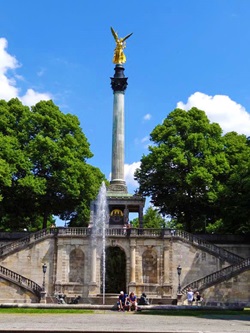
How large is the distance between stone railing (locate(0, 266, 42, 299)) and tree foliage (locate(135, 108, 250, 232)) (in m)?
16.4

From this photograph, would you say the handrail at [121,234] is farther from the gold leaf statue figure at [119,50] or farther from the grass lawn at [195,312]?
the gold leaf statue figure at [119,50]

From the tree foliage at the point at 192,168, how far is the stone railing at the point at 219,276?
8.44m

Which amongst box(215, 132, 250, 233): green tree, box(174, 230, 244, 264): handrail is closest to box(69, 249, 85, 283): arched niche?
box(174, 230, 244, 264): handrail

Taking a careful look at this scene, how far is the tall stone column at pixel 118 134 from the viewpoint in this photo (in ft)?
153

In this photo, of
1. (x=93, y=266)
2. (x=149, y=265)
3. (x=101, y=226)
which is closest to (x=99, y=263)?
(x=93, y=266)

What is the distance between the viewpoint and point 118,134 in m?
47.8

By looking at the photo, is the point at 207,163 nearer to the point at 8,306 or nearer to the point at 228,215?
the point at 228,215

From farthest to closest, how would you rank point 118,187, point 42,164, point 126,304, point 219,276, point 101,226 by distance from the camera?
1. point 42,164
2. point 118,187
3. point 101,226
4. point 219,276
5. point 126,304

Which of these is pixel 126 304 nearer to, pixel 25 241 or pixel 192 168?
pixel 25 241

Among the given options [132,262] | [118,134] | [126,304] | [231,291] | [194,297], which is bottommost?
[126,304]

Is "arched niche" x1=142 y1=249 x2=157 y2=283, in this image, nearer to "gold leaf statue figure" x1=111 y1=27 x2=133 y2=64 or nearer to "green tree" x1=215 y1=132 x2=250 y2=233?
"green tree" x1=215 y1=132 x2=250 y2=233

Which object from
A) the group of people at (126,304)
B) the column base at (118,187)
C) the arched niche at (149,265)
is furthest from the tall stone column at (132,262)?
the group of people at (126,304)

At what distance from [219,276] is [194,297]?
307cm

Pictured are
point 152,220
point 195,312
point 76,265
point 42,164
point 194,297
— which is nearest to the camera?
point 195,312
